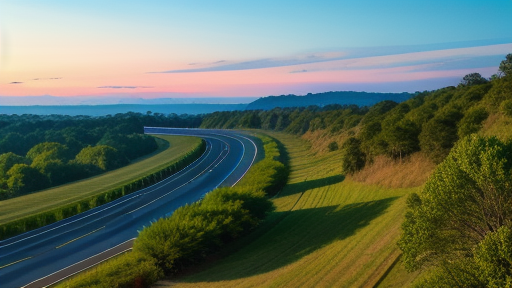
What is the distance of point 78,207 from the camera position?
3781 cm

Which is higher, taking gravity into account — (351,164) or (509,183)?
(509,183)

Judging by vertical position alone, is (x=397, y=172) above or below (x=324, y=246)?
above

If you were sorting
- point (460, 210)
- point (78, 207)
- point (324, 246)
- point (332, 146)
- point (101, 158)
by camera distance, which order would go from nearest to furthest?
point (460, 210) < point (324, 246) < point (78, 207) < point (332, 146) < point (101, 158)

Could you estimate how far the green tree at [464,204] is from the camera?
1348 cm

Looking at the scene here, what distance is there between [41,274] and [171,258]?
766cm

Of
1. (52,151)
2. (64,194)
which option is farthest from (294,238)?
(52,151)

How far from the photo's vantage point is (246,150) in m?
76.2

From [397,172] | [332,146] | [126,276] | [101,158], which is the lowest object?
[101,158]

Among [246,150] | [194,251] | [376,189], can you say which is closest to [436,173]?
[194,251]

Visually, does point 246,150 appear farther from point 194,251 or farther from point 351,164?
point 194,251

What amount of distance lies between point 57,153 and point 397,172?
180 ft

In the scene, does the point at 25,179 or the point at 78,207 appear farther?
the point at 25,179

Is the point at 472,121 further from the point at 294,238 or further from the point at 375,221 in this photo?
the point at 294,238

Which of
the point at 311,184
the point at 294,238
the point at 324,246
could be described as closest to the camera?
the point at 324,246
